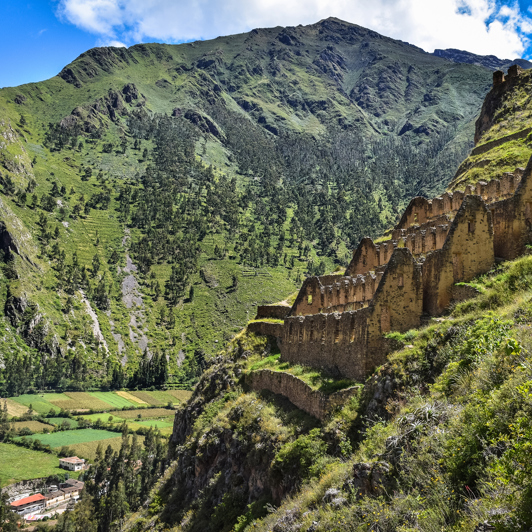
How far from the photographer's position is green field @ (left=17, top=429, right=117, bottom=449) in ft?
367

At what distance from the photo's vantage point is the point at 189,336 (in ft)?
574

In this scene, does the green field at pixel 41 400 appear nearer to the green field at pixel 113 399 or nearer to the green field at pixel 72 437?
the green field at pixel 113 399

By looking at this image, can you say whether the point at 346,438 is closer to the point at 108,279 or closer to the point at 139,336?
the point at 139,336

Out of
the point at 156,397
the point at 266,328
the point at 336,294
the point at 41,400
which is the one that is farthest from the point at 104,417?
the point at 336,294

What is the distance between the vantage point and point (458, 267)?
80.0 ft

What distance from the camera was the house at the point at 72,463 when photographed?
341 ft

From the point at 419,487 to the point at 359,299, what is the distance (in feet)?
74.9

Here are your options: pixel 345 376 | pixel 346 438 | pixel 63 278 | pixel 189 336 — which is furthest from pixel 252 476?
pixel 63 278

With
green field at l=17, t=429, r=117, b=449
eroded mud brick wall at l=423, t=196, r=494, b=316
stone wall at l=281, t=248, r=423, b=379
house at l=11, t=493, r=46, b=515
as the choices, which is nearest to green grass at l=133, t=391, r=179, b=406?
green field at l=17, t=429, r=117, b=449

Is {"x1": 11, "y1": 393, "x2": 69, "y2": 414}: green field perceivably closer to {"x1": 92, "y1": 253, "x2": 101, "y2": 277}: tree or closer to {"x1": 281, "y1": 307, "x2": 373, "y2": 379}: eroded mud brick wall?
{"x1": 92, "y1": 253, "x2": 101, "y2": 277}: tree

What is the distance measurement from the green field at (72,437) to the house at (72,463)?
5.99m

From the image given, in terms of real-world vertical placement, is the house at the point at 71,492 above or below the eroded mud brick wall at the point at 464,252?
below

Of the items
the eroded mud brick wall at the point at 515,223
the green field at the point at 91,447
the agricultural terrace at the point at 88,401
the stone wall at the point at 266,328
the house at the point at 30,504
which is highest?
the eroded mud brick wall at the point at 515,223

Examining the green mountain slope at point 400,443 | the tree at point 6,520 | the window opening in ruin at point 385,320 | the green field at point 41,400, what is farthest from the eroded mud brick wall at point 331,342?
the green field at point 41,400
